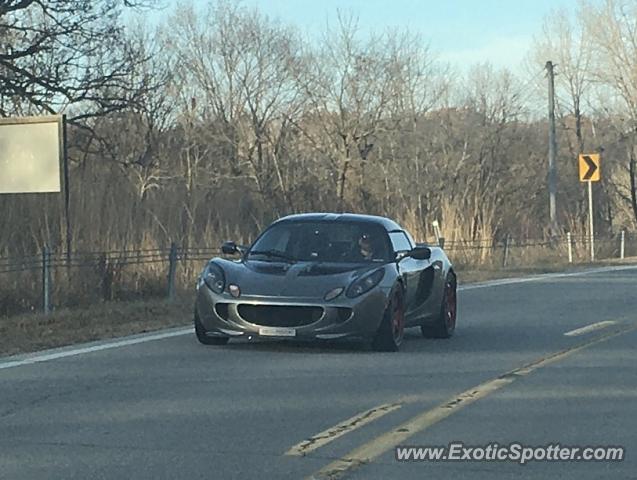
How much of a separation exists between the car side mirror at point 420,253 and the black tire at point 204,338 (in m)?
2.14

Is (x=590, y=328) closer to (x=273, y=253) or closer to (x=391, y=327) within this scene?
(x=391, y=327)

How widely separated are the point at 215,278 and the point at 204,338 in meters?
0.76

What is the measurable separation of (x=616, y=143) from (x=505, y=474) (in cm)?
5485

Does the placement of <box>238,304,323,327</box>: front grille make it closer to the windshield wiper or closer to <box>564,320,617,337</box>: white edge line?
the windshield wiper

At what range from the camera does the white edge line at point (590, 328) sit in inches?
579

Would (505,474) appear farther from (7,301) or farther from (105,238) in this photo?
(105,238)

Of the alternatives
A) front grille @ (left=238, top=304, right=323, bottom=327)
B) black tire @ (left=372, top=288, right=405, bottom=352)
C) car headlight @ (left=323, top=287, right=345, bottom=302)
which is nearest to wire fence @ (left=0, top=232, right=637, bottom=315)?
front grille @ (left=238, top=304, right=323, bottom=327)

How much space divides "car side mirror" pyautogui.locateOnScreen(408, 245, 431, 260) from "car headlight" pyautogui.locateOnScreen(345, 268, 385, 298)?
945 millimetres

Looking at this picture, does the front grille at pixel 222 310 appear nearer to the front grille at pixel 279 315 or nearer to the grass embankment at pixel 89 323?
the front grille at pixel 279 315

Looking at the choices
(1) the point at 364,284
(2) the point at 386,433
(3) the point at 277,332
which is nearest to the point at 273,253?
(1) the point at 364,284

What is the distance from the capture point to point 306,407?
9.00 meters

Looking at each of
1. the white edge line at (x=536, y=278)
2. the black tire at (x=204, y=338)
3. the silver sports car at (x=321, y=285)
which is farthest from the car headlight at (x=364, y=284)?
the white edge line at (x=536, y=278)

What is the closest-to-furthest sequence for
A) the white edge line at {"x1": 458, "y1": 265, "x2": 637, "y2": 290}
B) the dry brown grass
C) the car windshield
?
the car windshield, the dry brown grass, the white edge line at {"x1": 458, "y1": 265, "x2": 637, "y2": 290}

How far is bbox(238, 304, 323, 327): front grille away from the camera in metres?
11.7
